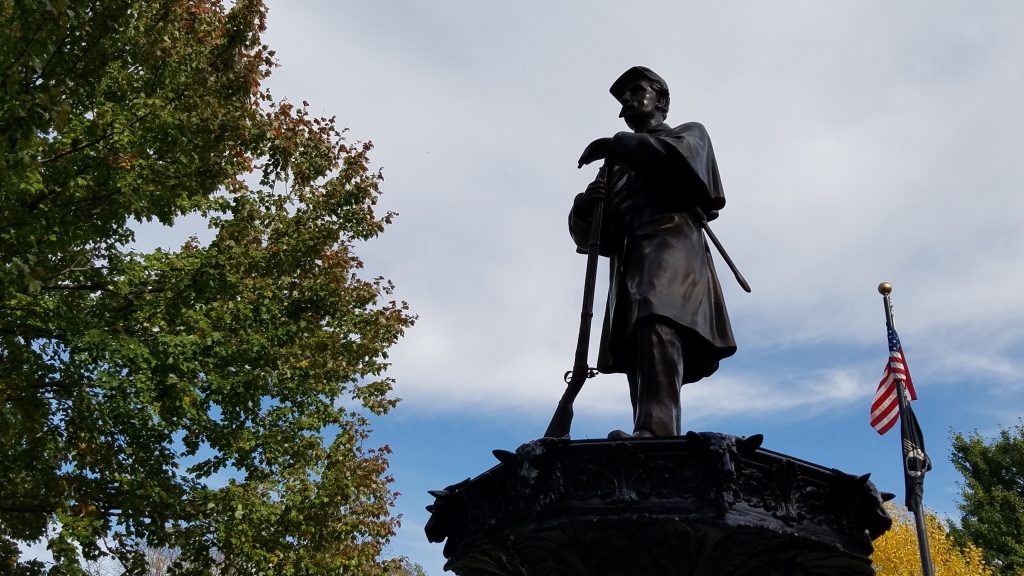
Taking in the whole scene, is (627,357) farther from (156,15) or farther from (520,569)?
(156,15)

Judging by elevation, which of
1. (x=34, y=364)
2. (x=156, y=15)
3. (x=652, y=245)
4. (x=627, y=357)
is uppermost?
(x=156, y=15)

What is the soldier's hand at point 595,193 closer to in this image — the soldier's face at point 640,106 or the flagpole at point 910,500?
the soldier's face at point 640,106

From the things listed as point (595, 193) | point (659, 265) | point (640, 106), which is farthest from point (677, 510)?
point (640, 106)

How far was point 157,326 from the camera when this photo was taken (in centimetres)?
1037

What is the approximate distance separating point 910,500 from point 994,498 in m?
16.0

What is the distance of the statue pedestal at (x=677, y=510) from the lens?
3512 mm

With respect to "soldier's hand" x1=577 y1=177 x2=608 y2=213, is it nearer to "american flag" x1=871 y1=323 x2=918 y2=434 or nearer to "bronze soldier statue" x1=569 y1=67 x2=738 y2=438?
"bronze soldier statue" x1=569 y1=67 x2=738 y2=438

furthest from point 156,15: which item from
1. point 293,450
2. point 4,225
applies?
point 293,450

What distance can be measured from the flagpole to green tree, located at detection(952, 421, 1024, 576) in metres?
12.9

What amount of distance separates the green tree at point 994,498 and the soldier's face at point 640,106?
2559 cm

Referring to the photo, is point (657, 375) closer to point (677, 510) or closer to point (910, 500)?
point (677, 510)

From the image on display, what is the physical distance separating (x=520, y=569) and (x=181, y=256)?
26.9ft

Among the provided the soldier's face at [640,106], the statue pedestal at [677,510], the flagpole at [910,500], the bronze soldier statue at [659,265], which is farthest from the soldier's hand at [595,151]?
the flagpole at [910,500]

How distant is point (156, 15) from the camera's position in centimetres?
1125
